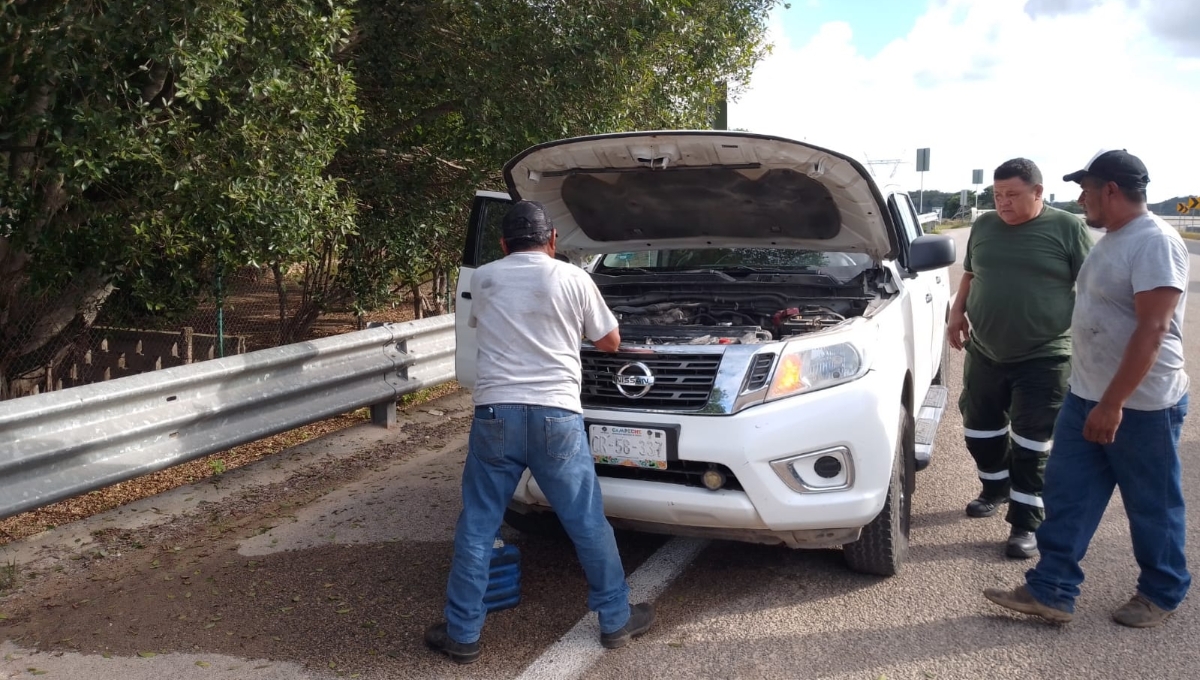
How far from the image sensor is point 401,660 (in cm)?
345

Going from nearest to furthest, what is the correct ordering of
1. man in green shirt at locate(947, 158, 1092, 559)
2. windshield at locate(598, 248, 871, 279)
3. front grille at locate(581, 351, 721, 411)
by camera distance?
1. front grille at locate(581, 351, 721, 411)
2. man in green shirt at locate(947, 158, 1092, 559)
3. windshield at locate(598, 248, 871, 279)

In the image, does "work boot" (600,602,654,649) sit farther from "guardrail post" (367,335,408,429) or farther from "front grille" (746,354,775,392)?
"guardrail post" (367,335,408,429)

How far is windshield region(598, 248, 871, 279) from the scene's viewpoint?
5.43m

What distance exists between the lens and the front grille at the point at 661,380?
3.81 m

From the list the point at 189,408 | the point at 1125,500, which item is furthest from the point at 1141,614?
the point at 189,408

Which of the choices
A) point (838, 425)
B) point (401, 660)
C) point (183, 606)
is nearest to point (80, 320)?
point (183, 606)

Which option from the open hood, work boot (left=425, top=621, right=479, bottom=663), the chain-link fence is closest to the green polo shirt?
the open hood

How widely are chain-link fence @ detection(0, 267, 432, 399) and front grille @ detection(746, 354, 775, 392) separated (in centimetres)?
527

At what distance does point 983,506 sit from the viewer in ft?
16.5

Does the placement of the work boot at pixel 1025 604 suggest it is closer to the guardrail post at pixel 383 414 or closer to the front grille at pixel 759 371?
the front grille at pixel 759 371

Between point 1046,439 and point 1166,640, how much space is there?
1.26 metres

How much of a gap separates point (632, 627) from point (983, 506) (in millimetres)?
2440

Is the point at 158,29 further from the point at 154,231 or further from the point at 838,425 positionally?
the point at 838,425

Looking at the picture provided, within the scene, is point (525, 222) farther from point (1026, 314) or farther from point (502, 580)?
point (1026, 314)
